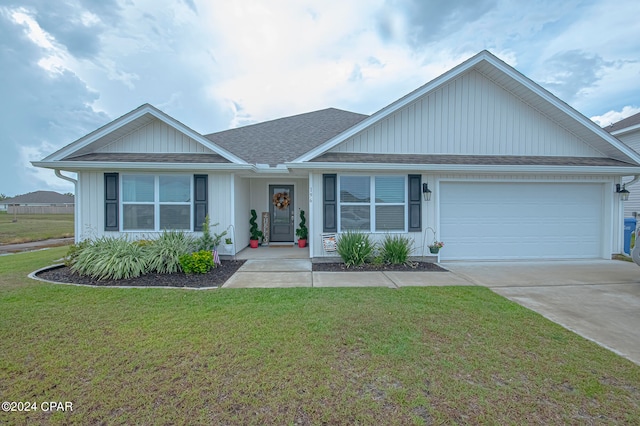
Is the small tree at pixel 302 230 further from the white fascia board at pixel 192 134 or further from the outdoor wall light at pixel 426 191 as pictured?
the outdoor wall light at pixel 426 191

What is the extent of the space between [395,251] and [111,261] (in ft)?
21.3

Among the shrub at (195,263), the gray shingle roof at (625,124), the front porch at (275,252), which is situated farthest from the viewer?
the gray shingle roof at (625,124)

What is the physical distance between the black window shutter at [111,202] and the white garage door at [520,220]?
899 cm

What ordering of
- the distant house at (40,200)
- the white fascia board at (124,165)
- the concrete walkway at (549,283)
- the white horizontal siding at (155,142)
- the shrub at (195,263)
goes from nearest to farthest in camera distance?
the concrete walkway at (549,283) < the shrub at (195,263) < the white fascia board at (124,165) < the white horizontal siding at (155,142) < the distant house at (40,200)

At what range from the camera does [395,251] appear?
7855 mm

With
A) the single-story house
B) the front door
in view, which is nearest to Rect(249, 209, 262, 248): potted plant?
the front door

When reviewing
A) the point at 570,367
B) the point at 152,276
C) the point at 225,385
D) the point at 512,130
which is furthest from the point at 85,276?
the point at 512,130

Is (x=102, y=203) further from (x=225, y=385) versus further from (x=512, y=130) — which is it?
(x=512, y=130)

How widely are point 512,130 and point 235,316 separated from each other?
898 centimetres

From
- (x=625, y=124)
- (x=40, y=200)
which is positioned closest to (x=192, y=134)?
(x=625, y=124)

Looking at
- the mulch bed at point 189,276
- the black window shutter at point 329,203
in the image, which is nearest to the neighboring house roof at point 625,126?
the mulch bed at point 189,276

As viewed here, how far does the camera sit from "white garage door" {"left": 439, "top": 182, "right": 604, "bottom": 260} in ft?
28.5

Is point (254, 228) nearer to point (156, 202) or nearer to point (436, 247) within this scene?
point (156, 202)

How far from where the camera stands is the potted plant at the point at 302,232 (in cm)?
1105
